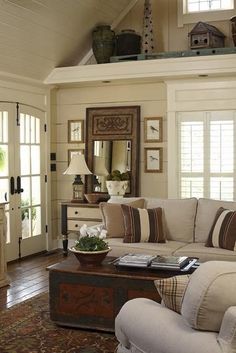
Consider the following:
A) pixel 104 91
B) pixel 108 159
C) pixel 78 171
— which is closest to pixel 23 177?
pixel 78 171

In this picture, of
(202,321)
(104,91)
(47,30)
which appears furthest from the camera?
(104,91)

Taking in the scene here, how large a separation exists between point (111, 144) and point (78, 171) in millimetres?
689

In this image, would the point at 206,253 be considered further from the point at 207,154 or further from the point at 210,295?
the point at 210,295

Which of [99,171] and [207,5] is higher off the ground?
[207,5]

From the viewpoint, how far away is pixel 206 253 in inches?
174

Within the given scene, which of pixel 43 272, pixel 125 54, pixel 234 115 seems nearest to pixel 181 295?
pixel 43 272

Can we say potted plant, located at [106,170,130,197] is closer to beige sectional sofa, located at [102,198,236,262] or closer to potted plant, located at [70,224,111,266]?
beige sectional sofa, located at [102,198,236,262]

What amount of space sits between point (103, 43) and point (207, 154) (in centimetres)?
199

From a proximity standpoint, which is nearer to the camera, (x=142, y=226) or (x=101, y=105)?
(x=142, y=226)

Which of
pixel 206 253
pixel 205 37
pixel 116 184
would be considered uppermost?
pixel 205 37

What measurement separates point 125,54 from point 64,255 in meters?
2.78

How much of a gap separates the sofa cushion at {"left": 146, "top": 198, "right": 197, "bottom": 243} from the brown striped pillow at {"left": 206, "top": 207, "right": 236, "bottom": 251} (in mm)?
369

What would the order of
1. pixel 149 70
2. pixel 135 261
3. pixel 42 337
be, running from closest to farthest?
pixel 42 337 → pixel 135 261 → pixel 149 70

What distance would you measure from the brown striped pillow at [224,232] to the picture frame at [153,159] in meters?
2.07
